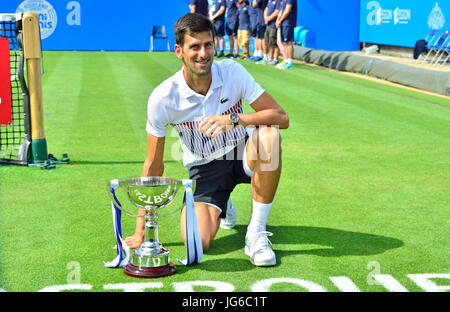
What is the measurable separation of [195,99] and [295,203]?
1.64 meters

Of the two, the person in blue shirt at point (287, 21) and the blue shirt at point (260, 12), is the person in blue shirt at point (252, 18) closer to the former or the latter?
the blue shirt at point (260, 12)

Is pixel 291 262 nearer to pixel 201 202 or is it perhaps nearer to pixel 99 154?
pixel 201 202

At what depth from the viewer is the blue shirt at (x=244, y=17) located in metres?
20.3

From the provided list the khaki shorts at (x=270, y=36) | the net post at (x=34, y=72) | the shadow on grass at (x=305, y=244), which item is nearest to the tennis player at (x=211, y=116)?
the shadow on grass at (x=305, y=244)

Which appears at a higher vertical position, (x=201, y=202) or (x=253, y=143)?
(x=253, y=143)

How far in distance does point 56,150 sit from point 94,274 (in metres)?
3.89

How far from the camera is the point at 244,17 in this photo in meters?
20.5

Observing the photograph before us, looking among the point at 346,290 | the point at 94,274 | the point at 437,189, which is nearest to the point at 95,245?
the point at 94,274

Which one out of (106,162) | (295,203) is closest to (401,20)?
(106,162)

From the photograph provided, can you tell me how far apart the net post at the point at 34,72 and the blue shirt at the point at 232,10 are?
600 inches

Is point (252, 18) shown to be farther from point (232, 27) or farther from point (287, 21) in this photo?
point (287, 21)

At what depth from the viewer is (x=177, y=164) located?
22.9 ft

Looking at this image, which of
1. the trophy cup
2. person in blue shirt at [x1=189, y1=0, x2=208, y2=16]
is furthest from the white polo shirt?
person in blue shirt at [x1=189, y1=0, x2=208, y2=16]

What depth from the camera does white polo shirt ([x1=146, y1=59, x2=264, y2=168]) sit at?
4215 mm
